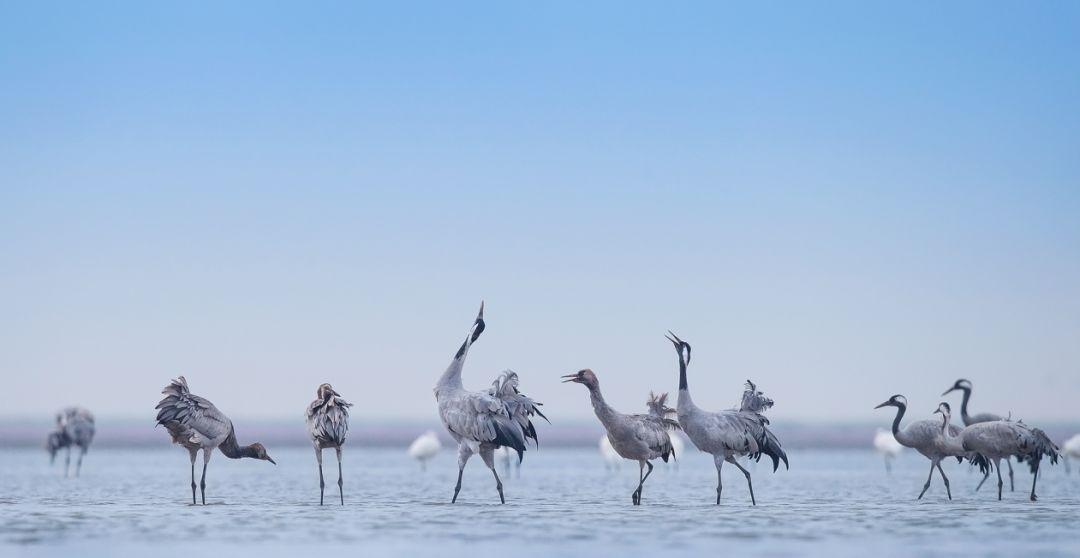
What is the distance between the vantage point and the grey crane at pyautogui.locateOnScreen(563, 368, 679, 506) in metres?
21.5

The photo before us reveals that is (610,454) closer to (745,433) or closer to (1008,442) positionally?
(1008,442)

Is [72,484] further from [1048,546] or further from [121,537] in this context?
[1048,546]

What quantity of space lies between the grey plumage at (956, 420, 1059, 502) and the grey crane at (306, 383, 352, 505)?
11.3 meters

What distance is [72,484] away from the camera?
94.6 ft

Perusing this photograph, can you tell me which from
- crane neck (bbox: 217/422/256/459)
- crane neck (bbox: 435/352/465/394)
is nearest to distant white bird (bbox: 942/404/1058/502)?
crane neck (bbox: 435/352/465/394)

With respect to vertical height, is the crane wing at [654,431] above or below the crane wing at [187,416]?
below

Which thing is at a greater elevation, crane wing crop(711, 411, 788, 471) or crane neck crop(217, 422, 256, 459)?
crane neck crop(217, 422, 256, 459)

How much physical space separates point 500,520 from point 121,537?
5.06m

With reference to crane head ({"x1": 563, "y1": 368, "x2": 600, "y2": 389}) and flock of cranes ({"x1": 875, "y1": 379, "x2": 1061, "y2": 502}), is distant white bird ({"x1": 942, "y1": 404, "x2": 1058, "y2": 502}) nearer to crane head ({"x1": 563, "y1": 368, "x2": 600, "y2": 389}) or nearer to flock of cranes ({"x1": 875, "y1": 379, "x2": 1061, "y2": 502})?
flock of cranes ({"x1": 875, "y1": 379, "x2": 1061, "y2": 502})

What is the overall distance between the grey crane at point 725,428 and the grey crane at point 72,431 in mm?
20589

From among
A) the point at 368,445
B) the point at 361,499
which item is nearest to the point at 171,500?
the point at 361,499

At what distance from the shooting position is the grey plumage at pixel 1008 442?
23.2 metres

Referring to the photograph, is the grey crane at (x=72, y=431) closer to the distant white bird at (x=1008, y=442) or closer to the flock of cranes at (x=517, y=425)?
the flock of cranes at (x=517, y=425)

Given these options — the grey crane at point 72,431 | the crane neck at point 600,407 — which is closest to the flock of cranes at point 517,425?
the crane neck at point 600,407
